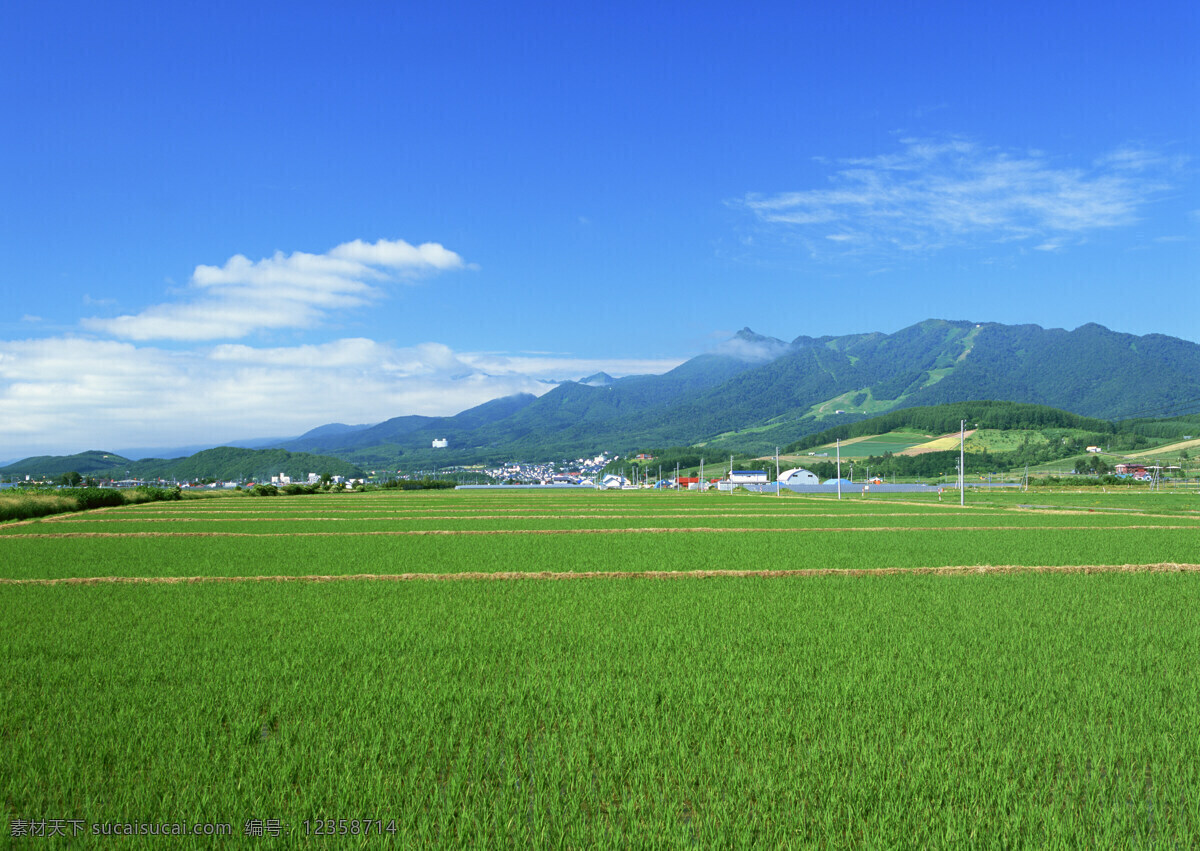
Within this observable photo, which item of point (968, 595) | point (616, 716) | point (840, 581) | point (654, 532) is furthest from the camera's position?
point (654, 532)

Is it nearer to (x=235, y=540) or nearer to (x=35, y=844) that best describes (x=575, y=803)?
(x=35, y=844)

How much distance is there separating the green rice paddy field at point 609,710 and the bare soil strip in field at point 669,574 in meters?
0.33

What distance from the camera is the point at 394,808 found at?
5.16m

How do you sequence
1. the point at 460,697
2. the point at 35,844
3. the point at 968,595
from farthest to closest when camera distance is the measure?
the point at 968,595 < the point at 460,697 < the point at 35,844

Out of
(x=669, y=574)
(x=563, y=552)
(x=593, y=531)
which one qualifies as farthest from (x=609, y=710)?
(x=593, y=531)

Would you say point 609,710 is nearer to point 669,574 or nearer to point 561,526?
point 669,574

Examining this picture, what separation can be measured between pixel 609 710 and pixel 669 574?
34.3 feet

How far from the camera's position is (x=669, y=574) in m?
17.4

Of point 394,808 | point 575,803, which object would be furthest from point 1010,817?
point 394,808

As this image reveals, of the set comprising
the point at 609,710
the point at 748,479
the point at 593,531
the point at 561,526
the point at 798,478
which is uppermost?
the point at 609,710

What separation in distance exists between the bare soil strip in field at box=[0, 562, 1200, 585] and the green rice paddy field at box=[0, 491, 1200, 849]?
33 centimetres

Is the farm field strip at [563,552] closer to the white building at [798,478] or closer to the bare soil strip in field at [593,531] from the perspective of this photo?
the bare soil strip in field at [593,531]

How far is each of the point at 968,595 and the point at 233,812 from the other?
13.4 m

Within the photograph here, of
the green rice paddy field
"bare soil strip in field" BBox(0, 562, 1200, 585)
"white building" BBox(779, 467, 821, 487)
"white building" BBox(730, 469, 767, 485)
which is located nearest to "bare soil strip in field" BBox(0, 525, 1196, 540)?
"bare soil strip in field" BBox(0, 562, 1200, 585)
